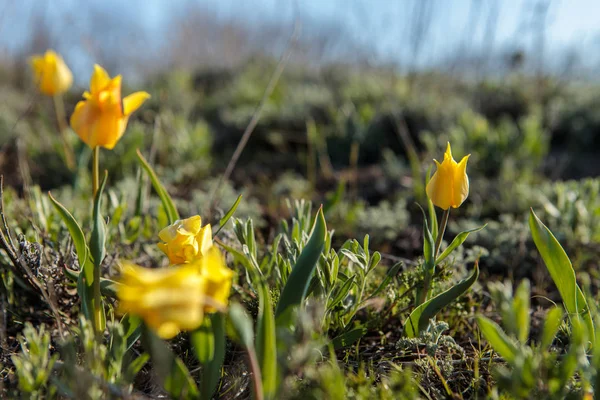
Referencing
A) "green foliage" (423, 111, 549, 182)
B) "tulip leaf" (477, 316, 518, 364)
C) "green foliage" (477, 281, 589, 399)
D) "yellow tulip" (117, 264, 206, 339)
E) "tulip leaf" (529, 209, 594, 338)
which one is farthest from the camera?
"green foliage" (423, 111, 549, 182)

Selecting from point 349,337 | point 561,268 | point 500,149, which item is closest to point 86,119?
point 349,337

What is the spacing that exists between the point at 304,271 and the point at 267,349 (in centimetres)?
19

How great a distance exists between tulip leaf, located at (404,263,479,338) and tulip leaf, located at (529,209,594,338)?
A: 19 cm

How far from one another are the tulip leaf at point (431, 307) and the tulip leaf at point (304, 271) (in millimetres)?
311

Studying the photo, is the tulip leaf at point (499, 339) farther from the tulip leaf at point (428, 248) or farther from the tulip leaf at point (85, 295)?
the tulip leaf at point (85, 295)

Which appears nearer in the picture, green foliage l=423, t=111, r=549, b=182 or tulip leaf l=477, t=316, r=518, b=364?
tulip leaf l=477, t=316, r=518, b=364

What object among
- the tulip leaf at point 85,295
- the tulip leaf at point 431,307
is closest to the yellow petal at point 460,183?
the tulip leaf at point 431,307

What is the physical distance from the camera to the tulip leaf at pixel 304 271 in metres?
1.03

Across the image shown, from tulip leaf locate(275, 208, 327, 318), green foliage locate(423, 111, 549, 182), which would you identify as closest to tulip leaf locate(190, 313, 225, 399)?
tulip leaf locate(275, 208, 327, 318)

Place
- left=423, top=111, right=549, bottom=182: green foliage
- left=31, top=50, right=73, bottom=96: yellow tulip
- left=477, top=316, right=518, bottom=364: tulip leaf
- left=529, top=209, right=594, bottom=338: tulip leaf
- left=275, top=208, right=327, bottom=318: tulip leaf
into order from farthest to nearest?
left=423, top=111, right=549, bottom=182: green foliage, left=31, top=50, right=73, bottom=96: yellow tulip, left=529, top=209, right=594, bottom=338: tulip leaf, left=275, top=208, right=327, bottom=318: tulip leaf, left=477, top=316, right=518, bottom=364: tulip leaf

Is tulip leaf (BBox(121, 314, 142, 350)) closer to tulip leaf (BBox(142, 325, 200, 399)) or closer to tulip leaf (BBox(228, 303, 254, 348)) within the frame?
tulip leaf (BBox(142, 325, 200, 399))

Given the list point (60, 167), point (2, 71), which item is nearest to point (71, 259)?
point (60, 167)

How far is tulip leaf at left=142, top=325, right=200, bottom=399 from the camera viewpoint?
86 cm

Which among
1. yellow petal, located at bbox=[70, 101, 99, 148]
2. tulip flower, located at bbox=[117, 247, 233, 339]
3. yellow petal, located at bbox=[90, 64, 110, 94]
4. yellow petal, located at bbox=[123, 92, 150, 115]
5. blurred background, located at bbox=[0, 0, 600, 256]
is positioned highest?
yellow petal, located at bbox=[90, 64, 110, 94]
